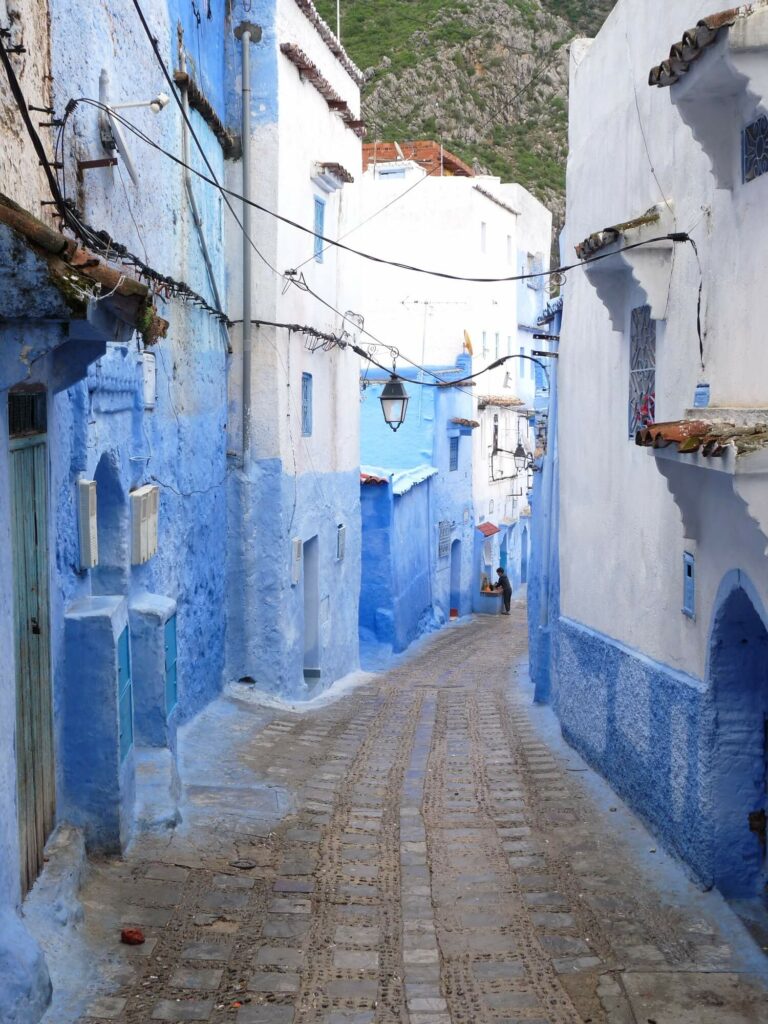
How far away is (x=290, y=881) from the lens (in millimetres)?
7508

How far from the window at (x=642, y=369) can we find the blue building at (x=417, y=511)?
401 inches

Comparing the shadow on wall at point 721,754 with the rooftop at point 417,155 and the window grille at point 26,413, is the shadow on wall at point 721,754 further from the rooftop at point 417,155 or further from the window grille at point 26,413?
the rooftop at point 417,155

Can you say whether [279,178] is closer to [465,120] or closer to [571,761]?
[571,761]

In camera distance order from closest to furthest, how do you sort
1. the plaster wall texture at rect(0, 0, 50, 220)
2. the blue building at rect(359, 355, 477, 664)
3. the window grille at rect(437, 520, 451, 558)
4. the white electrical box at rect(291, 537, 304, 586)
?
1. the plaster wall texture at rect(0, 0, 50, 220)
2. the white electrical box at rect(291, 537, 304, 586)
3. the blue building at rect(359, 355, 477, 664)
4. the window grille at rect(437, 520, 451, 558)

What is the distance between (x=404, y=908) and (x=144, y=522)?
3707 mm

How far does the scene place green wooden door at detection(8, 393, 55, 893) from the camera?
5.99m

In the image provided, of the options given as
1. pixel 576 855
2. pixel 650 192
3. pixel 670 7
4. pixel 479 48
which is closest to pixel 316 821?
pixel 576 855

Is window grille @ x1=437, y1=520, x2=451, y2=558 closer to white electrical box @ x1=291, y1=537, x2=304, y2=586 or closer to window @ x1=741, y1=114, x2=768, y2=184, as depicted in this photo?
white electrical box @ x1=291, y1=537, x2=304, y2=586

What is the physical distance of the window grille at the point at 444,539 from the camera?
27.9m

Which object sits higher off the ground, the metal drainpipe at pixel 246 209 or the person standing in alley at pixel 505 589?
the metal drainpipe at pixel 246 209

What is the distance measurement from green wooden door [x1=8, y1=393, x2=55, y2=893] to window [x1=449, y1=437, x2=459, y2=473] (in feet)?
73.9

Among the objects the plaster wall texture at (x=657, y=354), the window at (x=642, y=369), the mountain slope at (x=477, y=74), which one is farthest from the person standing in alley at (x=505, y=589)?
the mountain slope at (x=477, y=74)

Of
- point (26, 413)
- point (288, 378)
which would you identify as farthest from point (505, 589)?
point (26, 413)

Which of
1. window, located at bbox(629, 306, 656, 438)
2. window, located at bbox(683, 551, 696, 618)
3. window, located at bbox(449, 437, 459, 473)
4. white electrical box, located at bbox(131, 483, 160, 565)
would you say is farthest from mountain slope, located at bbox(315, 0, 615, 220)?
window, located at bbox(683, 551, 696, 618)
